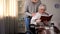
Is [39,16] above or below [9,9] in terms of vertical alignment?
below

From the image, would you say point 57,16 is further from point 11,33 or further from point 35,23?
point 11,33

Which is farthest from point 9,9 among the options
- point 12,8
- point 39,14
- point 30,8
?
point 39,14

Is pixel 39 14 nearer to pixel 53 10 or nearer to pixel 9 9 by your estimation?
pixel 53 10

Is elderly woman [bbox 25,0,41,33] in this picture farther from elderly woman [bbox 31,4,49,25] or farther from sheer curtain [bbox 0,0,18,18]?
sheer curtain [bbox 0,0,18,18]

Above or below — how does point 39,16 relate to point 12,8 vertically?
below

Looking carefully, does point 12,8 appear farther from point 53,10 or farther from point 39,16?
point 53,10

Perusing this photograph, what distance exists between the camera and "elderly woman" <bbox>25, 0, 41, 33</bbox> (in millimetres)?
1560

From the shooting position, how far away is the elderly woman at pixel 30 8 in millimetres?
1560

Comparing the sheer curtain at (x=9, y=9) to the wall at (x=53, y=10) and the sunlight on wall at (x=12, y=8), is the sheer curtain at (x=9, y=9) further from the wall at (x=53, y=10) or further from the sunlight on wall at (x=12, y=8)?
the wall at (x=53, y=10)

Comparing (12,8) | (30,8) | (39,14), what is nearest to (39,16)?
(39,14)

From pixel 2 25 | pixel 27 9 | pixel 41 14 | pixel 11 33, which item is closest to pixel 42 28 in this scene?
pixel 41 14

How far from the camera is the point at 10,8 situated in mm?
1579

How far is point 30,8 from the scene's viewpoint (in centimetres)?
157

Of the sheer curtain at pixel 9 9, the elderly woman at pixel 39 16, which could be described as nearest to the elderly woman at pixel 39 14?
the elderly woman at pixel 39 16
